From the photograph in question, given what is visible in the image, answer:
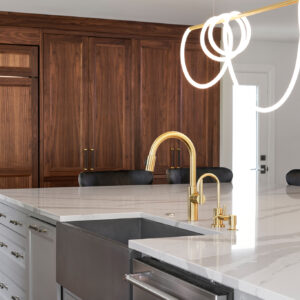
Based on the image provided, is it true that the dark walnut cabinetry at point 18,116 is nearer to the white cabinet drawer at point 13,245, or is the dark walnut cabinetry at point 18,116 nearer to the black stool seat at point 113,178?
the black stool seat at point 113,178

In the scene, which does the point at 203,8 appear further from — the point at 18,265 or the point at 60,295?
the point at 60,295

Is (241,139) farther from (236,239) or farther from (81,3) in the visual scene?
(236,239)

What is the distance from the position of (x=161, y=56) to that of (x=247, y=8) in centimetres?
105

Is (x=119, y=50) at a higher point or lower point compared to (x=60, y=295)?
higher

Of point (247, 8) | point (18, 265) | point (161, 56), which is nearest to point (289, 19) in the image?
point (247, 8)

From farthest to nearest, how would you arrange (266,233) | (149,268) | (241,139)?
(241,139), (266,233), (149,268)

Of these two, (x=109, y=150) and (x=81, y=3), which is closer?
(x=81, y=3)

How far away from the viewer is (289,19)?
592 cm

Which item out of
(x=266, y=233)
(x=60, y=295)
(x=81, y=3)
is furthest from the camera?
(x=81, y=3)

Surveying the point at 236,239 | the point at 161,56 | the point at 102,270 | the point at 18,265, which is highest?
the point at 161,56

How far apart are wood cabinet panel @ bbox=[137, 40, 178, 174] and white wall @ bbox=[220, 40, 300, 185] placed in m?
1.28

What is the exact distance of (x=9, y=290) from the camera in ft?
10.1

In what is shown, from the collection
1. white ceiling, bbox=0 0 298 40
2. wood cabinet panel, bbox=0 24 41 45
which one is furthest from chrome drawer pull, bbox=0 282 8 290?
wood cabinet panel, bbox=0 24 41 45

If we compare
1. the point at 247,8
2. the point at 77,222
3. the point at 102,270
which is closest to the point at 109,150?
the point at 247,8
